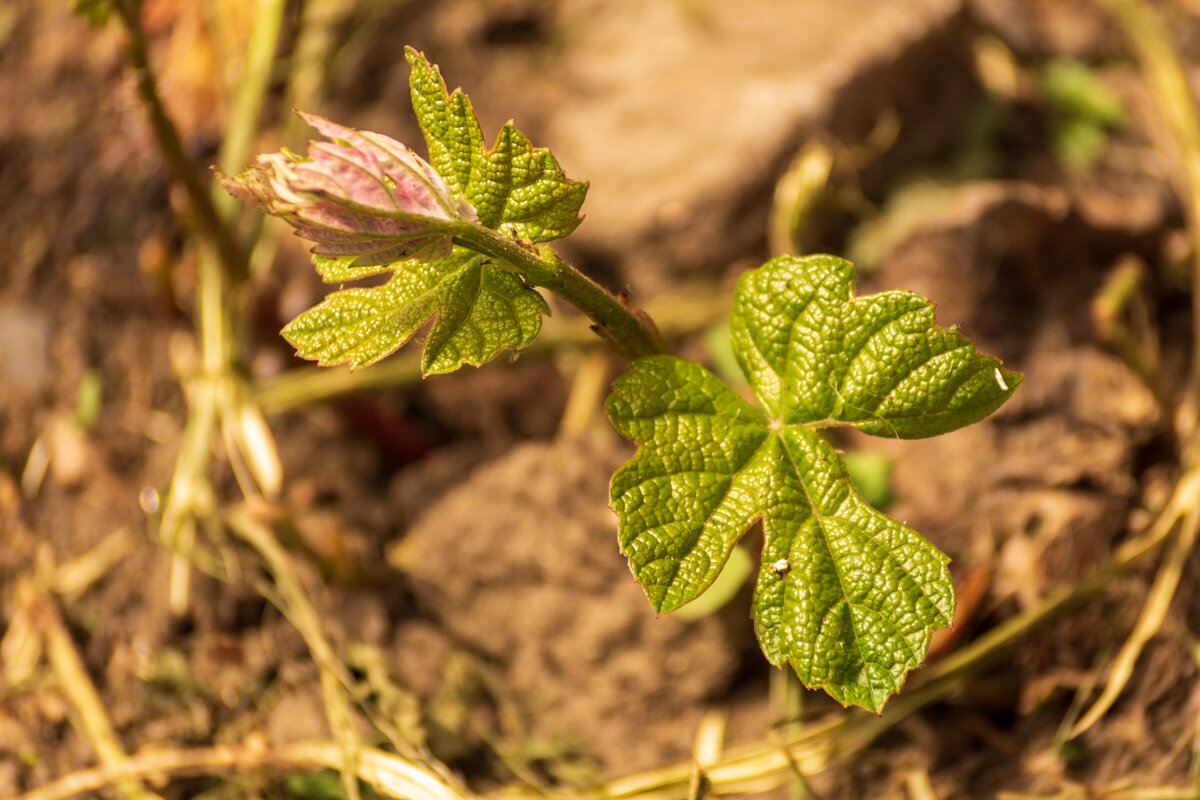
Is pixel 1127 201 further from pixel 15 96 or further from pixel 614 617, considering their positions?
pixel 15 96

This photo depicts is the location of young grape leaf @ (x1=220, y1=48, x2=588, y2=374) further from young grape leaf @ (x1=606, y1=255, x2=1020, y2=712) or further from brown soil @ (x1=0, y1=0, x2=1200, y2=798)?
brown soil @ (x1=0, y1=0, x2=1200, y2=798)

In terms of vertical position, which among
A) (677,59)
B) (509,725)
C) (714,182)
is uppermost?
(677,59)

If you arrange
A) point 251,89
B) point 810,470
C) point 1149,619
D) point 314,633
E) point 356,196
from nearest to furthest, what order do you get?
point 356,196 → point 810,470 → point 1149,619 → point 314,633 → point 251,89

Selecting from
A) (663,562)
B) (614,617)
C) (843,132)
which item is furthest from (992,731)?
(843,132)

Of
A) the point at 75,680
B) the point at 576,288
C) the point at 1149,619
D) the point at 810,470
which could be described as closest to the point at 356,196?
the point at 576,288

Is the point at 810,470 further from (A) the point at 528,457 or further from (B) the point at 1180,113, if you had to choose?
(B) the point at 1180,113
